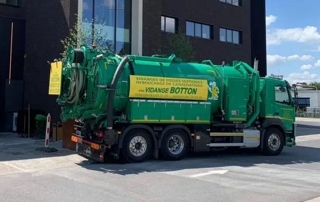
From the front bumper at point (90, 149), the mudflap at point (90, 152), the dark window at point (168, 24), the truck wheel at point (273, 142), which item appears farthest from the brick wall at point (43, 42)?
the truck wheel at point (273, 142)

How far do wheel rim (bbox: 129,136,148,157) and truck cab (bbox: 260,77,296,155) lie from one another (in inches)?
196

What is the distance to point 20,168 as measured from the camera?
11281 mm

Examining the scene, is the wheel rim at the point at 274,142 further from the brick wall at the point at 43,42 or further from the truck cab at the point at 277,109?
the brick wall at the point at 43,42

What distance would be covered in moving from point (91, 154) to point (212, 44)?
59.2 ft

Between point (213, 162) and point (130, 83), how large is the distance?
3.56 meters

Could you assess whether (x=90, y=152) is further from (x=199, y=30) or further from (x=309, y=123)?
(x=309, y=123)

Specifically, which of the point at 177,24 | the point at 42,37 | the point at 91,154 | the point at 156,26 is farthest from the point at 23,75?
the point at 91,154

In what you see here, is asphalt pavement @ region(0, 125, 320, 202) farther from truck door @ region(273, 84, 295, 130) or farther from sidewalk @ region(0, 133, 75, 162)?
truck door @ region(273, 84, 295, 130)

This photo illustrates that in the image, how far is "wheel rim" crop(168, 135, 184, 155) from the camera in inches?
515

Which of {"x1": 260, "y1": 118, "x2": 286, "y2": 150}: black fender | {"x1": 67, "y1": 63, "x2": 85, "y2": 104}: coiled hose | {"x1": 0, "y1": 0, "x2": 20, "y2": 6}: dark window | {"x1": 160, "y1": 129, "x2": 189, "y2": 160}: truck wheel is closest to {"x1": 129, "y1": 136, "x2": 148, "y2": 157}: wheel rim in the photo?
{"x1": 160, "y1": 129, "x2": 189, "y2": 160}: truck wheel

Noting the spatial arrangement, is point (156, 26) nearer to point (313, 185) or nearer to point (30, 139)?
point (30, 139)

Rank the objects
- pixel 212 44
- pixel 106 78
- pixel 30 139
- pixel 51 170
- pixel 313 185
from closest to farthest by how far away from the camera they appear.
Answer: pixel 313 185 → pixel 51 170 → pixel 106 78 → pixel 30 139 → pixel 212 44

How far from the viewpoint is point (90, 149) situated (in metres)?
12.3

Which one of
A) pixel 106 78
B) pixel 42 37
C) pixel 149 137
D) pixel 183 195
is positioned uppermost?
pixel 42 37
